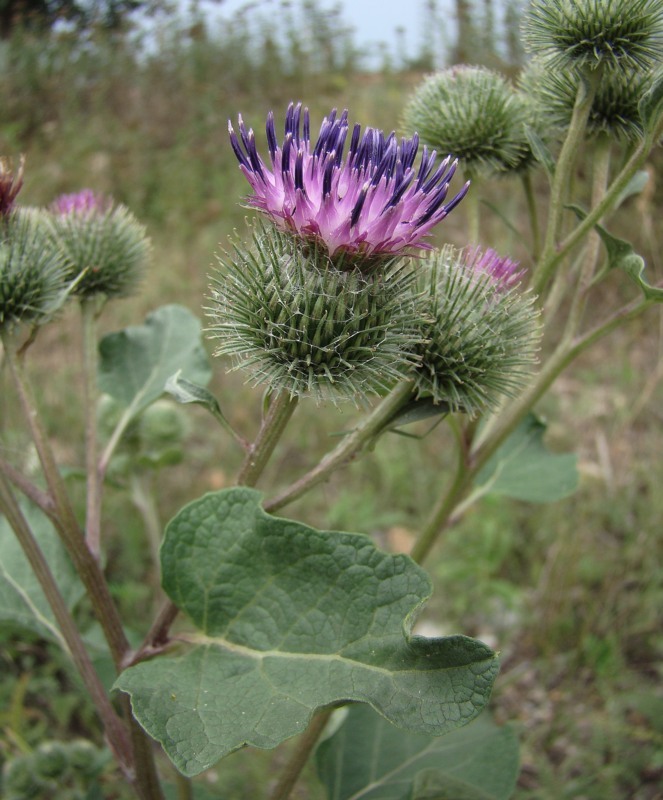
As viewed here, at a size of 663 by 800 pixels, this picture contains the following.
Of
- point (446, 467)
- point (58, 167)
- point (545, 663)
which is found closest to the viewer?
point (545, 663)

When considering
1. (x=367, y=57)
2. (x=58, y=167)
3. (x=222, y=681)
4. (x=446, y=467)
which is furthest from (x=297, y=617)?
(x=367, y=57)

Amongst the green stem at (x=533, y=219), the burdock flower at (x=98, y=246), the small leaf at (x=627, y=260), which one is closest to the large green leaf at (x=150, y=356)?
the burdock flower at (x=98, y=246)

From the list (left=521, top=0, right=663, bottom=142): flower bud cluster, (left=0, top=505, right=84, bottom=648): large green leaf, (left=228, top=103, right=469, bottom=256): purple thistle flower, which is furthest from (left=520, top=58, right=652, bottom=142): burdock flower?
(left=0, top=505, right=84, bottom=648): large green leaf

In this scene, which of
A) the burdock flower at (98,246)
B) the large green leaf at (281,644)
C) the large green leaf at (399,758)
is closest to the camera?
the large green leaf at (281,644)

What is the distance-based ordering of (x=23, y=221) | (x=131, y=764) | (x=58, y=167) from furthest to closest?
(x=58, y=167)
(x=23, y=221)
(x=131, y=764)

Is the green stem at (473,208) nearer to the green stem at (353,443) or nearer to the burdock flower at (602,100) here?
the burdock flower at (602,100)

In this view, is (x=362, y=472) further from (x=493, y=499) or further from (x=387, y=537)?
(x=493, y=499)

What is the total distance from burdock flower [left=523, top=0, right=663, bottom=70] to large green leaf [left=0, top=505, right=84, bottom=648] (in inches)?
79.0

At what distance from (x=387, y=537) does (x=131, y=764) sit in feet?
9.48

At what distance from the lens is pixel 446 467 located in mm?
4992

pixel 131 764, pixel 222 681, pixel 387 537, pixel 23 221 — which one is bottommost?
pixel 387 537

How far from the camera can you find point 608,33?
1.88 metres

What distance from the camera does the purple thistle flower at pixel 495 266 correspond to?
188 centimetres

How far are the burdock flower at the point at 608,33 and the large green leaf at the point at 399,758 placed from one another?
1.95m
